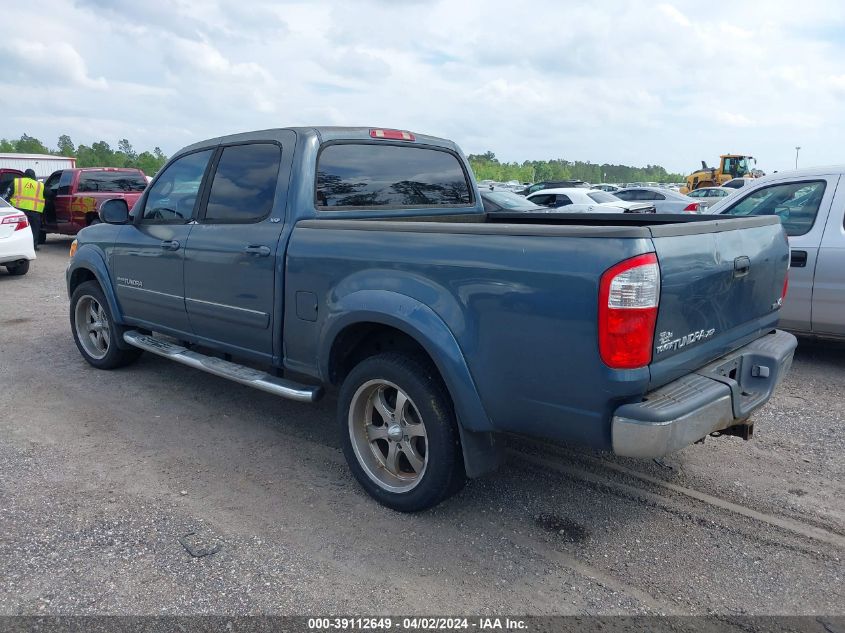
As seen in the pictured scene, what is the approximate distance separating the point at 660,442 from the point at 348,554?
1.48 meters

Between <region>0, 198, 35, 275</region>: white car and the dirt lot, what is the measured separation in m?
7.39

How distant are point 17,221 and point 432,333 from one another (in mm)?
10763

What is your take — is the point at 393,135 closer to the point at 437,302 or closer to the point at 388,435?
the point at 437,302

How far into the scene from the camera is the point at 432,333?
3137 millimetres

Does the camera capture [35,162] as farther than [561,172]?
No

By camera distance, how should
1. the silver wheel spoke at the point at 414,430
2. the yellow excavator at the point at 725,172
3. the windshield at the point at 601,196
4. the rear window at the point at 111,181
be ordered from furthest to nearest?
the yellow excavator at the point at 725,172 → the windshield at the point at 601,196 → the rear window at the point at 111,181 → the silver wheel spoke at the point at 414,430

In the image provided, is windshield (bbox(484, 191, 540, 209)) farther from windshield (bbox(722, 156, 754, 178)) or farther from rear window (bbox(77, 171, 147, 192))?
windshield (bbox(722, 156, 754, 178))

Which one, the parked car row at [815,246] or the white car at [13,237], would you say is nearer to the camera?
the parked car row at [815,246]

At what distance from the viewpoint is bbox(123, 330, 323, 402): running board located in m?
3.96

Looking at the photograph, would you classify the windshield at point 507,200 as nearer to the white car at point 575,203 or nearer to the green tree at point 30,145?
the white car at point 575,203

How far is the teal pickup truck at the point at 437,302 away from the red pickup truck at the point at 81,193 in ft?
33.7

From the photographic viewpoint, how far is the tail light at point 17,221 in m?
11.2

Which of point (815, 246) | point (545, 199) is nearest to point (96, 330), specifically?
point (815, 246)

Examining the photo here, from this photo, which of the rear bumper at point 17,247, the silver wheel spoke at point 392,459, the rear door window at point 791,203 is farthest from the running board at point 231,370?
the rear bumper at point 17,247
